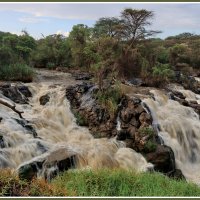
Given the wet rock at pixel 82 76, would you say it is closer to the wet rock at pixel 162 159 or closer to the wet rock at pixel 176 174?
the wet rock at pixel 162 159

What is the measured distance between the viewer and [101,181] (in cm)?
716

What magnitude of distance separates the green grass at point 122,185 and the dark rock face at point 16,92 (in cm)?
723

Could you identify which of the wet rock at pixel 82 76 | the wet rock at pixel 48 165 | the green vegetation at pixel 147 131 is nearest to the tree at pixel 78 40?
the wet rock at pixel 82 76

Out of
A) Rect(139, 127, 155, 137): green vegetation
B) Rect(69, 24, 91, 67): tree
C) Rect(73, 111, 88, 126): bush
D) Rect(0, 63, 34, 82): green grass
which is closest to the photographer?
Rect(139, 127, 155, 137): green vegetation

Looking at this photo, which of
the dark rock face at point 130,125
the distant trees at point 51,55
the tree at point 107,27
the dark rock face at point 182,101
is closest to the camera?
the dark rock face at point 130,125

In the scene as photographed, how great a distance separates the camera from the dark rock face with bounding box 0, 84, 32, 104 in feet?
47.1

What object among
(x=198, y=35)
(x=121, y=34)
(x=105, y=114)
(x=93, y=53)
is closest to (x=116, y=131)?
(x=105, y=114)

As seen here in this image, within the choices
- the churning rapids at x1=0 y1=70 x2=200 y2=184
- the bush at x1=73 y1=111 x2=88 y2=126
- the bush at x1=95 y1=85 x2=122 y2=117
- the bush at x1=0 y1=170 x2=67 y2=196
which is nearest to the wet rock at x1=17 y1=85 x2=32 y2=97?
the churning rapids at x1=0 y1=70 x2=200 y2=184

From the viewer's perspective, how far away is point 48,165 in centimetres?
912

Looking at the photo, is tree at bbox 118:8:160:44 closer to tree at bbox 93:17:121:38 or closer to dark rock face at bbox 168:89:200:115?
tree at bbox 93:17:121:38

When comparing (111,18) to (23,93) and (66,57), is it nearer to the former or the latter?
(66,57)

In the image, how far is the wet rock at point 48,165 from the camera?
345 inches

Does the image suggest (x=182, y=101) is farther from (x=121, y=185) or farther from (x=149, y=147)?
(x=121, y=185)

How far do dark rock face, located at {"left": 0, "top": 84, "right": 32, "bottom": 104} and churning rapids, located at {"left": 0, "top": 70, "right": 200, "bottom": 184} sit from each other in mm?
242
